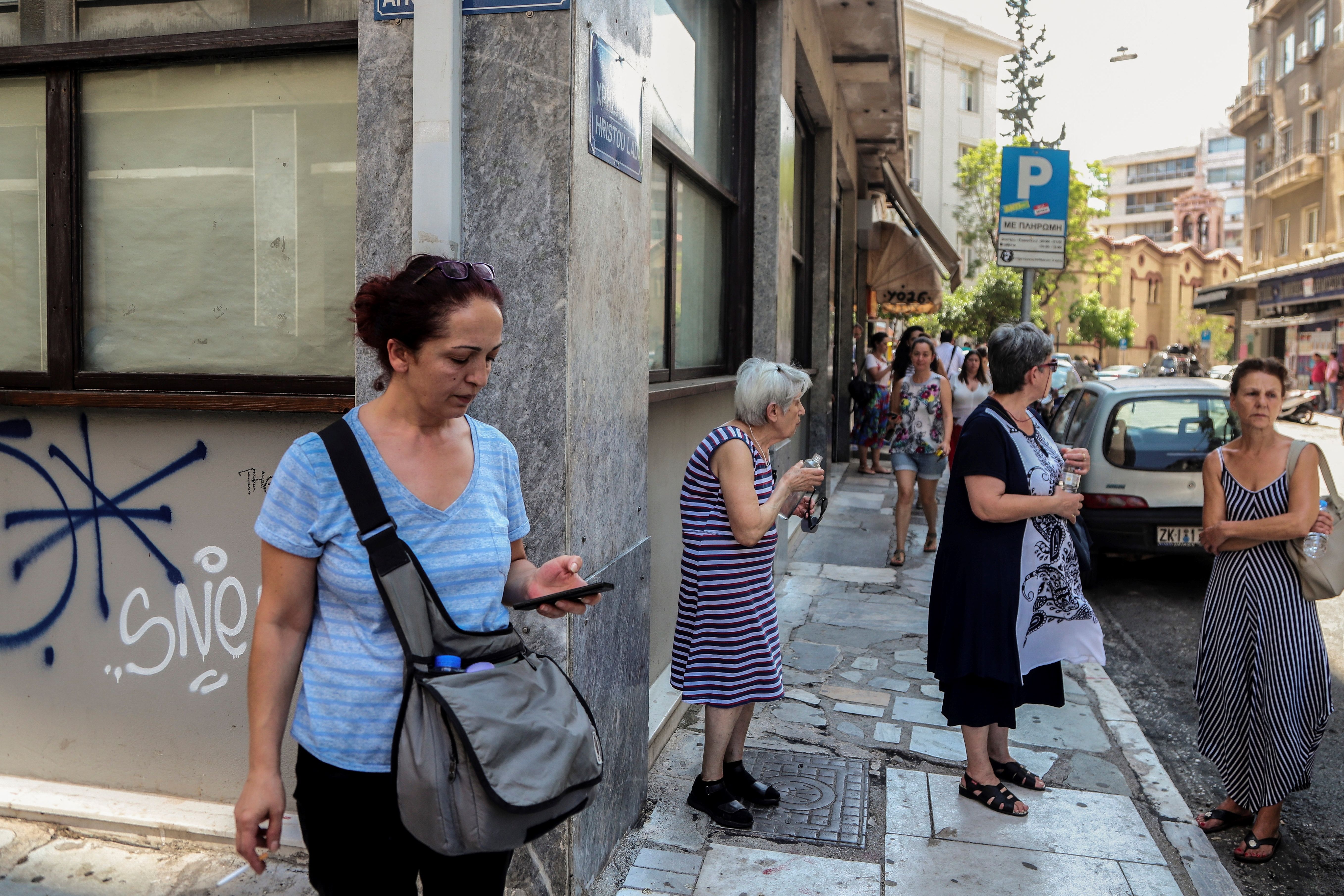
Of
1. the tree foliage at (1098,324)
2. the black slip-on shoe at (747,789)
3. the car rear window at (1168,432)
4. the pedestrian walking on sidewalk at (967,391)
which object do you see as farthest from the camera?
the tree foliage at (1098,324)

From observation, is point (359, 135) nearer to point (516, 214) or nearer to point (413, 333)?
point (516, 214)

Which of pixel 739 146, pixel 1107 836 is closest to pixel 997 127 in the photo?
pixel 739 146

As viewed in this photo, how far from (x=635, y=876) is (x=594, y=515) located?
3.91ft

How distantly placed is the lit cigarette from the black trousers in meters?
1.46

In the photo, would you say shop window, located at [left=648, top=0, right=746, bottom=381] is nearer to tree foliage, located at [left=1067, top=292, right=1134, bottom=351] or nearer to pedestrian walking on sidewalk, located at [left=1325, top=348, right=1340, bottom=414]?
pedestrian walking on sidewalk, located at [left=1325, top=348, right=1340, bottom=414]

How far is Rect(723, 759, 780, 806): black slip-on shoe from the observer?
157 inches

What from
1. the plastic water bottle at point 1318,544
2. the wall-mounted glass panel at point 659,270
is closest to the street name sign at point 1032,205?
the wall-mounted glass panel at point 659,270

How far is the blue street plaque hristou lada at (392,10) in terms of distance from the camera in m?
3.04

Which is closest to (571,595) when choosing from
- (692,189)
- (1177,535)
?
(692,189)

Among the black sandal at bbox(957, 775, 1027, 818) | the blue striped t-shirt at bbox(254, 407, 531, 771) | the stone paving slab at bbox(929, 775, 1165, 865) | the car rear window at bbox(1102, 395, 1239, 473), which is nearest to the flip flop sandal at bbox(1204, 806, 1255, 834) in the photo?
the stone paving slab at bbox(929, 775, 1165, 865)

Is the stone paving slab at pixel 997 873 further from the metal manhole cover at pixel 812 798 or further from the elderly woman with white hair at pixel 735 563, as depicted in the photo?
the elderly woman with white hair at pixel 735 563

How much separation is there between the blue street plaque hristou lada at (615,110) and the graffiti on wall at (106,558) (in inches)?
64.9

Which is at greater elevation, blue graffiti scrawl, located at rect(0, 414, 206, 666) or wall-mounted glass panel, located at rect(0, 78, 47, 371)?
wall-mounted glass panel, located at rect(0, 78, 47, 371)

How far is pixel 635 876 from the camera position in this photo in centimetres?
346
